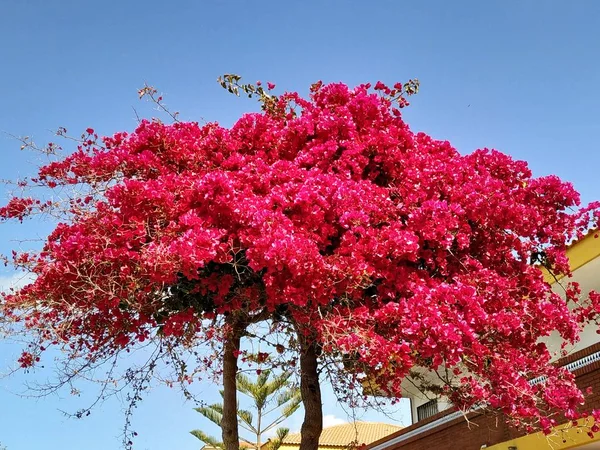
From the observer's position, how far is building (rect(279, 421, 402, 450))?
2638cm

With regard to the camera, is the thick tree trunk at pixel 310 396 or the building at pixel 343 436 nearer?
the thick tree trunk at pixel 310 396

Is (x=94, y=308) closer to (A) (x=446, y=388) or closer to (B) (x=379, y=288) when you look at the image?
(B) (x=379, y=288)

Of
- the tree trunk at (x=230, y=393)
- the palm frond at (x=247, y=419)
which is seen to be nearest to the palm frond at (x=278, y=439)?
the palm frond at (x=247, y=419)

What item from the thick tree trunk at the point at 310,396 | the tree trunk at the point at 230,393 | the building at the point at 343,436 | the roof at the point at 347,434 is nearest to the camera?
the thick tree trunk at the point at 310,396

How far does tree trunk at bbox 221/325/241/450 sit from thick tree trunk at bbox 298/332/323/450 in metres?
0.82

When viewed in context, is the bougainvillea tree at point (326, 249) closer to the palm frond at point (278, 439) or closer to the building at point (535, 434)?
the building at point (535, 434)

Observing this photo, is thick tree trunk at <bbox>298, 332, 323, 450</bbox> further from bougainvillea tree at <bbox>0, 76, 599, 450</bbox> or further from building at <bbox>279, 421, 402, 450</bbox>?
building at <bbox>279, 421, 402, 450</bbox>

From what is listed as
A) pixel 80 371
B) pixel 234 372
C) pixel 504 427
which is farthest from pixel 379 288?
pixel 504 427

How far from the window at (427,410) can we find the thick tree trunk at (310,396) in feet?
38.8

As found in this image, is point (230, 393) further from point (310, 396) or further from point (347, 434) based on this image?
point (347, 434)

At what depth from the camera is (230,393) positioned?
334 inches

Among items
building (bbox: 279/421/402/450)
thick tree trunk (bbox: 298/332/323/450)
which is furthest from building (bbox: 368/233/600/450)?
building (bbox: 279/421/402/450)

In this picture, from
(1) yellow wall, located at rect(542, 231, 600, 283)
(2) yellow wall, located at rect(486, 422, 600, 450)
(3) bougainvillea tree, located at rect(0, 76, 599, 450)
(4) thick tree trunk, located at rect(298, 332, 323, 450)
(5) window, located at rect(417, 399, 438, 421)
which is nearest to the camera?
(3) bougainvillea tree, located at rect(0, 76, 599, 450)

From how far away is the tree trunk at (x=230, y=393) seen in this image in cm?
827
